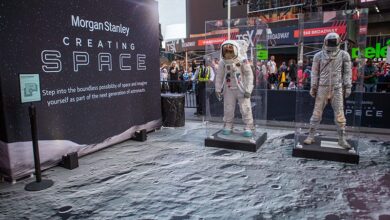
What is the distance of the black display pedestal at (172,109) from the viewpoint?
23.2 feet

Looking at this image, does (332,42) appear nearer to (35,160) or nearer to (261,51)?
(261,51)

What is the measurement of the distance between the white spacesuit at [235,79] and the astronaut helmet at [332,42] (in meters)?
1.36

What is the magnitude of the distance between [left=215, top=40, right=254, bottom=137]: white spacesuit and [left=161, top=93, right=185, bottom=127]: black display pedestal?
1793 millimetres

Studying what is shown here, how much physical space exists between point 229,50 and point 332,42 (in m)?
1.69

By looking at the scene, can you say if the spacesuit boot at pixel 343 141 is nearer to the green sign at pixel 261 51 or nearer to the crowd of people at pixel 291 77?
the crowd of people at pixel 291 77

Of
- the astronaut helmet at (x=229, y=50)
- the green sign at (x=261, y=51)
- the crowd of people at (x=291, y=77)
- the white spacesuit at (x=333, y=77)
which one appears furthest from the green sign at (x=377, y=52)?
the astronaut helmet at (x=229, y=50)

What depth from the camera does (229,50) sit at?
5.16m

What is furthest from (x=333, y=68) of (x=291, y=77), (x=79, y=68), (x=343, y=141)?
(x=291, y=77)

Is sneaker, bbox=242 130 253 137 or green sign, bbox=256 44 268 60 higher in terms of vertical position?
green sign, bbox=256 44 268 60

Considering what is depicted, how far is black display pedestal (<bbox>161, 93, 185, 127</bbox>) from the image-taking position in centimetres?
709

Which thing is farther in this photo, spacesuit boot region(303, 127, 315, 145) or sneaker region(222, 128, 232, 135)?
sneaker region(222, 128, 232, 135)

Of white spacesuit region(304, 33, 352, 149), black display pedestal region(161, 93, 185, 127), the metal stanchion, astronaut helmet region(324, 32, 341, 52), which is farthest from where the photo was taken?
black display pedestal region(161, 93, 185, 127)

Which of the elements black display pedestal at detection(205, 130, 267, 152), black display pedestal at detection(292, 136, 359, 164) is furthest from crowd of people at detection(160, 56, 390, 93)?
black display pedestal at detection(205, 130, 267, 152)

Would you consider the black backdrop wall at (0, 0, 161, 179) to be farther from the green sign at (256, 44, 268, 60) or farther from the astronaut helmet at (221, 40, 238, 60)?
the green sign at (256, 44, 268, 60)
